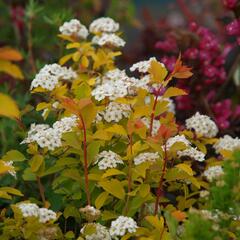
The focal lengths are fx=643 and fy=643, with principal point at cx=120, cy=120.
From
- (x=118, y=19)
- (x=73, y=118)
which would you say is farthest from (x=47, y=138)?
(x=118, y=19)

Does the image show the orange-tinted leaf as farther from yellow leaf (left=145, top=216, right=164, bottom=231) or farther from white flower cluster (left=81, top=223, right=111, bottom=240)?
white flower cluster (left=81, top=223, right=111, bottom=240)

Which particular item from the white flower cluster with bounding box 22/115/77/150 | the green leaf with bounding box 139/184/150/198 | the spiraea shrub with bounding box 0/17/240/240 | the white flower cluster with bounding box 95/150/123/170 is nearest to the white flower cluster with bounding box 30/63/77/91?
the spiraea shrub with bounding box 0/17/240/240

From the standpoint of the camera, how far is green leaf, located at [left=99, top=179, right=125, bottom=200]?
5.44ft

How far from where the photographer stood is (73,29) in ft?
7.06

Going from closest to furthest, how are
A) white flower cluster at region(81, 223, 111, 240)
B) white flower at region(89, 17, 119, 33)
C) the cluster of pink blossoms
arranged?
white flower cluster at region(81, 223, 111, 240) → white flower at region(89, 17, 119, 33) → the cluster of pink blossoms

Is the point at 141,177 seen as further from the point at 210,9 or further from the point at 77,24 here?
the point at 210,9

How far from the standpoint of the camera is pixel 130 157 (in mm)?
1651

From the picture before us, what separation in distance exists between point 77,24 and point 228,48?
0.75 meters

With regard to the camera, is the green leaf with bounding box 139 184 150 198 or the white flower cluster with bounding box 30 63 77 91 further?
the white flower cluster with bounding box 30 63 77 91

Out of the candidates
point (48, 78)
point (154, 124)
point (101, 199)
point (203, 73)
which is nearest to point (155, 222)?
point (101, 199)

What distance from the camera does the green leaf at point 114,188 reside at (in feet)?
5.44

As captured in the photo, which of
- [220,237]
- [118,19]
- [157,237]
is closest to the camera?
[220,237]

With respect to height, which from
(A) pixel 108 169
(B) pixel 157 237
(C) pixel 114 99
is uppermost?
(C) pixel 114 99

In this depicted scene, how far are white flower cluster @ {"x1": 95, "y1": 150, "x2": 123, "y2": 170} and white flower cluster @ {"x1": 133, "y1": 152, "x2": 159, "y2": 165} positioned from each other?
0.14 ft
